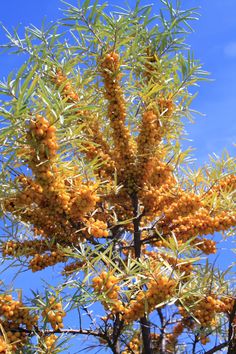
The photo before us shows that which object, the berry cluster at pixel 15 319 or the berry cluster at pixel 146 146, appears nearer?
the berry cluster at pixel 15 319

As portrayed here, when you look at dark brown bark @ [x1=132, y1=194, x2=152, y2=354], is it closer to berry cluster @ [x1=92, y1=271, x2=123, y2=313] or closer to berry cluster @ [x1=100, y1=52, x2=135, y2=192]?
berry cluster @ [x1=100, y1=52, x2=135, y2=192]

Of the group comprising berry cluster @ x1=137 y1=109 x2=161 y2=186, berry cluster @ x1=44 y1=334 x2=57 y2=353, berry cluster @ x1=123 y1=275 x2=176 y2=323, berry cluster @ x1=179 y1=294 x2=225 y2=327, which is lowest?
berry cluster @ x1=44 y1=334 x2=57 y2=353

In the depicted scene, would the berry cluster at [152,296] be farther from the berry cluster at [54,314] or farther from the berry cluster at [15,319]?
the berry cluster at [15,319]

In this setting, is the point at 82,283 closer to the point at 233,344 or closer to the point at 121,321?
the point at 121,321

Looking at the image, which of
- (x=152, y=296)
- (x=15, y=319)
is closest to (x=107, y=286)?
(x=152, y=296)

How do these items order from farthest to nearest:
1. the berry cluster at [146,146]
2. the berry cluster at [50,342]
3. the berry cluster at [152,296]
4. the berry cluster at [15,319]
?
the berry cluster at [146,146] < the berry cluster at [15,319] < the berry cluster at [50,342] < the berry cluster at [152,296]

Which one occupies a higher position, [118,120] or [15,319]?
[118,120]

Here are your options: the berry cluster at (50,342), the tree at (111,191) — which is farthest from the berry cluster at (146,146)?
the berry cluster at (50,342)

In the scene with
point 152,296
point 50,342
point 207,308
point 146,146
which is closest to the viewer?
point 152,296

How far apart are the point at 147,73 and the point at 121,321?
1.26 meters

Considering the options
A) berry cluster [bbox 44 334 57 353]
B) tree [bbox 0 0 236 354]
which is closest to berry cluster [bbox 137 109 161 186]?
tree [bbox 0 0 236 354]

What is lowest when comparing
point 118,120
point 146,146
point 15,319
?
point 15,319

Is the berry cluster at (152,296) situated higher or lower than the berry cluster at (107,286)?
lower

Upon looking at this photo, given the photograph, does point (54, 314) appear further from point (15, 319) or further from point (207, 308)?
A: point (207, 308)
